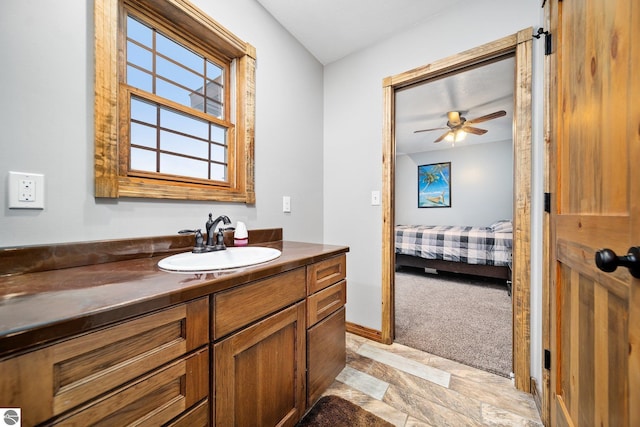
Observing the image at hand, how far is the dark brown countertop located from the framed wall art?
5597mm

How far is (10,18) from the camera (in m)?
0.83

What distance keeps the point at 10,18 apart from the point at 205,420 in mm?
1468

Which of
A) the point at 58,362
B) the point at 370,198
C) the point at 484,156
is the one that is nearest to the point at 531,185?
the point at 370,198

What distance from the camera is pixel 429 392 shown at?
1422mm

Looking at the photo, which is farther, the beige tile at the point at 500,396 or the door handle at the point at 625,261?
the beige tile at the point at 500,396

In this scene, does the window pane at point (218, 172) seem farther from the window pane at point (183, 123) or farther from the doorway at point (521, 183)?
the doorway at point (521, 183)

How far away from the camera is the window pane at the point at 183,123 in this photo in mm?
1322

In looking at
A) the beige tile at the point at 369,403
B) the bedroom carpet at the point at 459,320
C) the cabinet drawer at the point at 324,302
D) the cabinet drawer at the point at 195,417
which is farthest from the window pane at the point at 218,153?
the bedroom carpet at the point at 459,320

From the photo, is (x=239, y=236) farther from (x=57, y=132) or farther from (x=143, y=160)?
(x=57, y=132)

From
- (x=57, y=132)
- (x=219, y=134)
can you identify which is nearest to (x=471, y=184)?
(x=219, y=134)

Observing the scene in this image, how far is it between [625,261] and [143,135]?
1.76 meters

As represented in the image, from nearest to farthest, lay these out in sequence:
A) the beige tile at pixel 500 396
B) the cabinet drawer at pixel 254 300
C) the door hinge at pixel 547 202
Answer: the cabinet drawer at pixel 254 300
the door hinge at pixel 547 202
the beige tile at pixel 500 396

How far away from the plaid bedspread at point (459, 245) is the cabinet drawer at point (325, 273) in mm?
2879

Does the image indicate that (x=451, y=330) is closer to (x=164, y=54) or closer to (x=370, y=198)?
(x=370, y=198)
